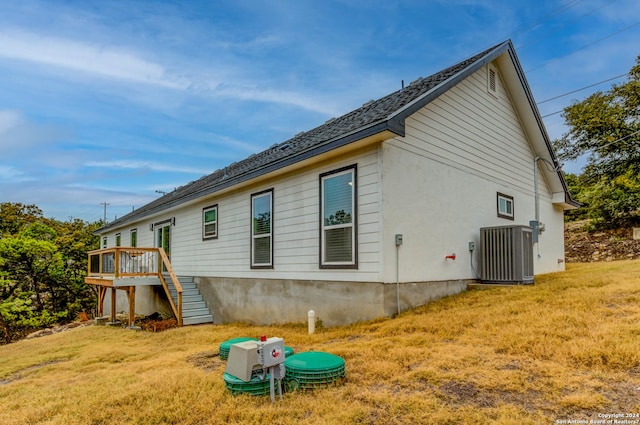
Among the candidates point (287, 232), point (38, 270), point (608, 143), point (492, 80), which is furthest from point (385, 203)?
point (38, 270)

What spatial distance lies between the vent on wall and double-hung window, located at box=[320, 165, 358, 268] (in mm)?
3259

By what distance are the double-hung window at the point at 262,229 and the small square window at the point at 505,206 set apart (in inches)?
220

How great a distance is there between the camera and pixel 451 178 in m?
8.18

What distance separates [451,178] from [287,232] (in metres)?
3.63

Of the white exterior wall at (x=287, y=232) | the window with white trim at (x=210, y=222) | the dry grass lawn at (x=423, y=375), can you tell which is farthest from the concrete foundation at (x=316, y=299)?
the window with white trim at (x=210, y=222)

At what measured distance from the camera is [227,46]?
1167 cm

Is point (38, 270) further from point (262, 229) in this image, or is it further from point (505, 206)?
point (505, 206)

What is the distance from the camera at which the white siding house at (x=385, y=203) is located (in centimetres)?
677

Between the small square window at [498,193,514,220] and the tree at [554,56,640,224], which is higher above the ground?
the tree at [554,56,640,224]

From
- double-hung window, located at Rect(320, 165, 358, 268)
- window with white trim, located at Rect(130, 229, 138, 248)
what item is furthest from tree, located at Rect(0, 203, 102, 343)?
double-hung window, located at Rect(320, 165, 358, 268)

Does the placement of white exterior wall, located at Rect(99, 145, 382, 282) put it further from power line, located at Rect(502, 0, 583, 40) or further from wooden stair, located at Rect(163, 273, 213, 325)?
power line, located at Rect(502, 0, 583, 40)

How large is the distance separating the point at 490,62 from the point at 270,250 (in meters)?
6.73

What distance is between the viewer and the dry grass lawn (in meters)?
3.13

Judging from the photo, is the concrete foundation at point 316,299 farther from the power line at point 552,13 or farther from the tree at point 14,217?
the tree at point 14,217
